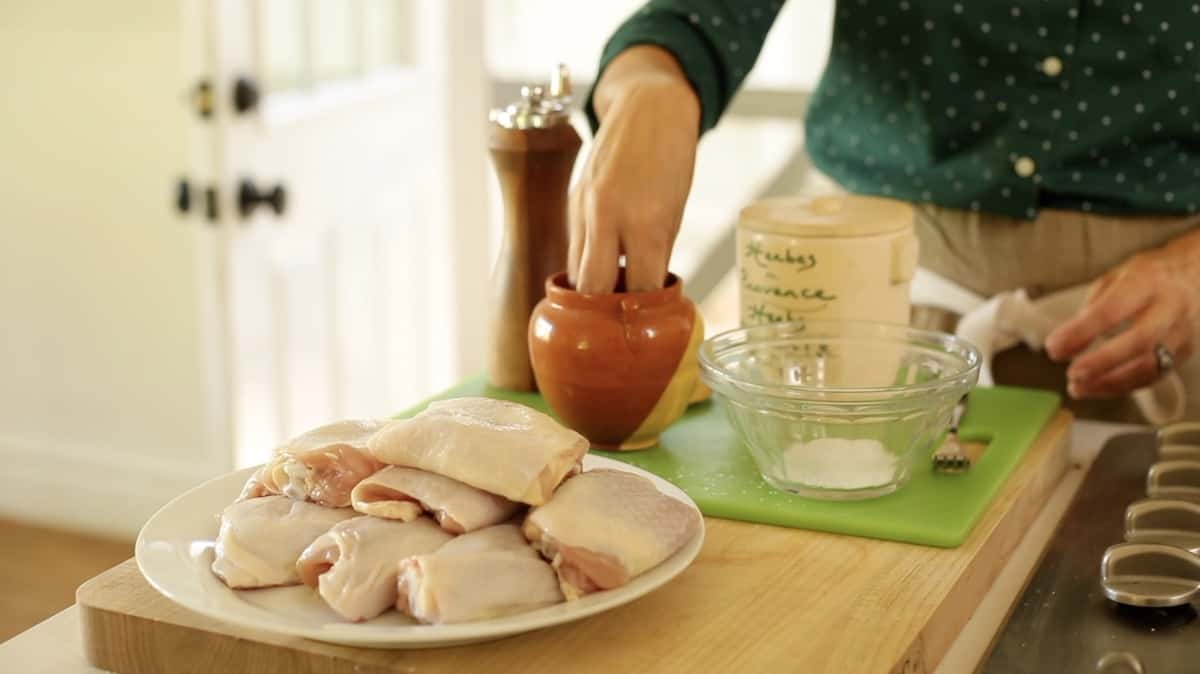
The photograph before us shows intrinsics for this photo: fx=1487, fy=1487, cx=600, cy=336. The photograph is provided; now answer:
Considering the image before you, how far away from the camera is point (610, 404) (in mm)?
1094

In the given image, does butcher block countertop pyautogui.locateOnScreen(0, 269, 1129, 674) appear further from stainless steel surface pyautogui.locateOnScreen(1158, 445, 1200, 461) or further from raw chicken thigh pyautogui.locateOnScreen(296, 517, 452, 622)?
stainless steel surface pyautogui.locateOnScreen(1158, 445, 1200, 461)

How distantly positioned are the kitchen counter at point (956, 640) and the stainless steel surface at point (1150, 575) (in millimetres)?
63

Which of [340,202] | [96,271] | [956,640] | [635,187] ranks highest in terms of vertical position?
[635,187]

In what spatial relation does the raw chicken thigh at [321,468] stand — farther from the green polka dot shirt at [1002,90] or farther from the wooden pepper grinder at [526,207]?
the green polka dot shirt at [1002,90]

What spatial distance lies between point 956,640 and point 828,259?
347 mm

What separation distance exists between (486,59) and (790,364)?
189cm

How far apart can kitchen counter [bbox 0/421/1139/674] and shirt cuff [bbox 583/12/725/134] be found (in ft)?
1.49

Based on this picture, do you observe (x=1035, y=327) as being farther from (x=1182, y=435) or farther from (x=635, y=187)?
(x=635, y=187)

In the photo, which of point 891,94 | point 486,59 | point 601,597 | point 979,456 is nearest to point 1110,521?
point 979,456

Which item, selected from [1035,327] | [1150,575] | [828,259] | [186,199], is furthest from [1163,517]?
[186,199]

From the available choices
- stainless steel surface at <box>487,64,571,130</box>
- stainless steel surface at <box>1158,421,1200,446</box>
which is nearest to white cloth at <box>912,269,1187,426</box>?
stainless steel surface at <box>1158,421,1200,446</box>

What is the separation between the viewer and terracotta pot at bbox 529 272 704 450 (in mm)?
1073

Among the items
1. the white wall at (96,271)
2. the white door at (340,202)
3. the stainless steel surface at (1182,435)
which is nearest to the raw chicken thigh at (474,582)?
the stainless steel surface at (1182,435)

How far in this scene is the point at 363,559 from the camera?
0.80 metres
